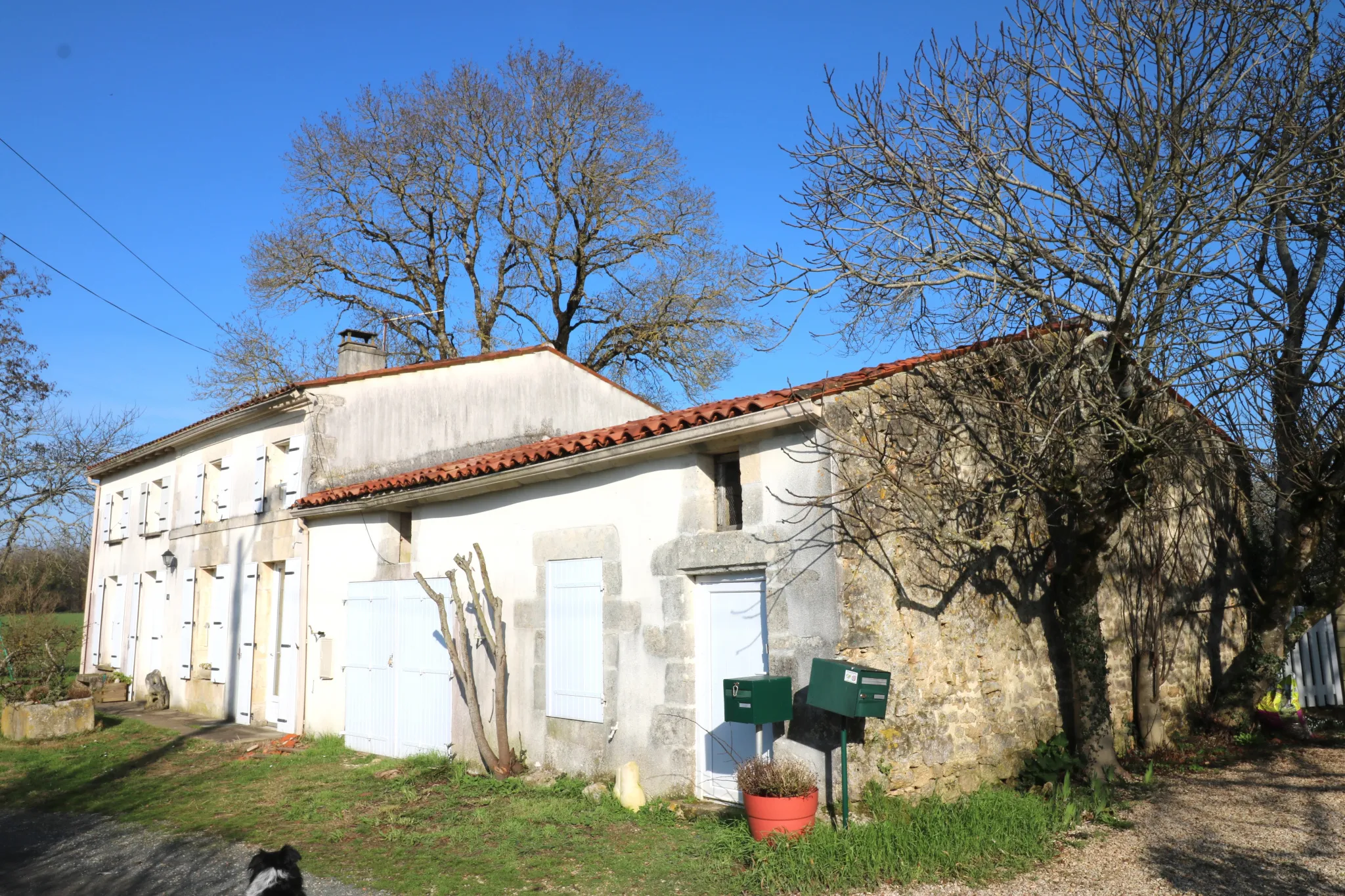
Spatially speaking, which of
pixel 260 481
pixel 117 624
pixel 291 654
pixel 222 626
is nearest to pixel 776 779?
pixel 291 654

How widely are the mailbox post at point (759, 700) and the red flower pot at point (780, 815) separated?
0.54m

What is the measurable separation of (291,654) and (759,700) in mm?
8389

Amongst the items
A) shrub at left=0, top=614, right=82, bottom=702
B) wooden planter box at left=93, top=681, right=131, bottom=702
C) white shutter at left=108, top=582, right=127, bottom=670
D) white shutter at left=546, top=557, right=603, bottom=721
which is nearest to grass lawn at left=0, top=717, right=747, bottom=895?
white shutter at left=546, top=557, right=603, bottom=721

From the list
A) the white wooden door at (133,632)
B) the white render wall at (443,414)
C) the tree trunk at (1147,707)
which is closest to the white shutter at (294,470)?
the white render wall at (443,414)

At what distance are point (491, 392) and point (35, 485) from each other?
14808 mm

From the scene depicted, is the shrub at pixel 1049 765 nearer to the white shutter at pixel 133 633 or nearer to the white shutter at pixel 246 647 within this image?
the white shutter at pixel 246 647

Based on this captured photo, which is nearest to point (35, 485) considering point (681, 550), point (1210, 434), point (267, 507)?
point (267, 507)

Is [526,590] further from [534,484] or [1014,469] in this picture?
[1014,469]

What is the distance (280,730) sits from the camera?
41.3ft

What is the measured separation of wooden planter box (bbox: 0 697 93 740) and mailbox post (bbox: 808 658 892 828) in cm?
1101

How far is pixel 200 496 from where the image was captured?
15828mm

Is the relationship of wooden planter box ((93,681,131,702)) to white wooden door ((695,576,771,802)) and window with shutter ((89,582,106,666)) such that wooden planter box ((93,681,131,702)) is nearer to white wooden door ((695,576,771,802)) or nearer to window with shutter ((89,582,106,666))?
window with shutter ((89,582,106,666))

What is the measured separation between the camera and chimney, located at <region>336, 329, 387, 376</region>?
A: 1552 centimetres

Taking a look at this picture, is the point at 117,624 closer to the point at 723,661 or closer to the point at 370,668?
the point at 370,668
